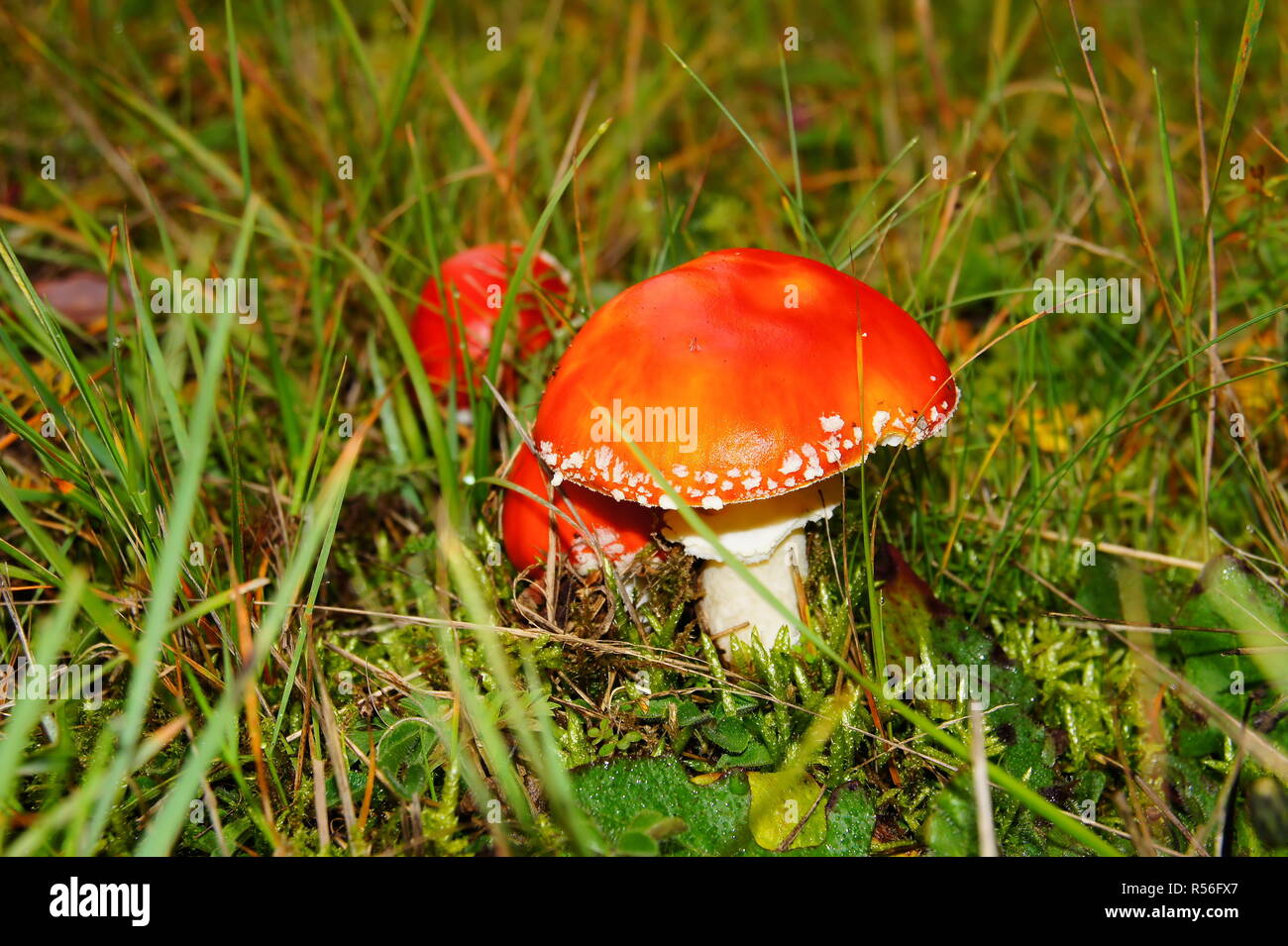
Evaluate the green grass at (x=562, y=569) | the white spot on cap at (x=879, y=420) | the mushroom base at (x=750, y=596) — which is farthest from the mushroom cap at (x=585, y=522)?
the white spot on cap at (x=879, y=420)

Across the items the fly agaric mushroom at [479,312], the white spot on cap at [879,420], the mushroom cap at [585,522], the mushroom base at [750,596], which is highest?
the fly agaric mushroom at [479,312]

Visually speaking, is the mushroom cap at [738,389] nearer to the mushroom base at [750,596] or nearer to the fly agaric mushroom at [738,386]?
the fly agaric mushroom at [738,386]

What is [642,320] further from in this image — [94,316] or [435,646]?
[94,316]

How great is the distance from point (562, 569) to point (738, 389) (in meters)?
0.88

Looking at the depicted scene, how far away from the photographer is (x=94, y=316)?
144 inches

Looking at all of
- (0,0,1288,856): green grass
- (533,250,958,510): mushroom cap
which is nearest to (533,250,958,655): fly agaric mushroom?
(533,250,958,510): mushroom cap

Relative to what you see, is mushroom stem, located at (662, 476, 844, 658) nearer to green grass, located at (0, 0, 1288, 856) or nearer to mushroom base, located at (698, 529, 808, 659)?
mushroom base, located at (698, 529, 808, 659)

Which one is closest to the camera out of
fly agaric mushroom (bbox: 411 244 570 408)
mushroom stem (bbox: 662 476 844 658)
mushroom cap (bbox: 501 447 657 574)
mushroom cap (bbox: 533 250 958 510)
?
mushroom cap (bbox: 533 250 958 510)

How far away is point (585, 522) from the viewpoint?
252cm

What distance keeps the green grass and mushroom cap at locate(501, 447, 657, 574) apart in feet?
0.31

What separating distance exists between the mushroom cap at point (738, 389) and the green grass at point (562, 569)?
248 mm

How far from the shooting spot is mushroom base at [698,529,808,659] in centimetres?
257

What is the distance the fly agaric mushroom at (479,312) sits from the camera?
3289 mm
